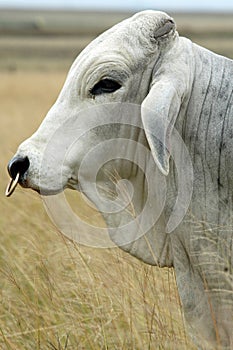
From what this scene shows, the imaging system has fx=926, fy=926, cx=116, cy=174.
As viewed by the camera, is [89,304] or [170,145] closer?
[170,145]

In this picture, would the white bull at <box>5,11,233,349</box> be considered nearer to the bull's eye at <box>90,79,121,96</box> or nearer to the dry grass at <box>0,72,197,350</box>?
the bull's eye at <box>90,79,121,96</box>

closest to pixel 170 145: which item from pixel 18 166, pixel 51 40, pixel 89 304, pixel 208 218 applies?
pixel 208 218

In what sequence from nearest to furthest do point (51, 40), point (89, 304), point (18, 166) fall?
1. point (18, 166)
2. point (89, 304)
3. point (51, 40)

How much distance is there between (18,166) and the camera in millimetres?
3145

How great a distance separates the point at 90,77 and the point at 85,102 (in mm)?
90

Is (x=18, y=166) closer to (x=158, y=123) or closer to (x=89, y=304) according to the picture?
(x=158, y=123)

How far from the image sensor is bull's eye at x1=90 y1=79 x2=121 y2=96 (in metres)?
3.20

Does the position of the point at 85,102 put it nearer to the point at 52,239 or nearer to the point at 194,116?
the point at 194,116

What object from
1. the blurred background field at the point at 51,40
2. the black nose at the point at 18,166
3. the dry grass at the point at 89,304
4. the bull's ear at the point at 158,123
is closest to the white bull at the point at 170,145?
the black nose at the point at 18,166

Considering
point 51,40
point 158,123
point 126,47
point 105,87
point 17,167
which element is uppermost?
point 51,40

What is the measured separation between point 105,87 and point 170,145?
307 millimetres

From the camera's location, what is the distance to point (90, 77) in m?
3.18

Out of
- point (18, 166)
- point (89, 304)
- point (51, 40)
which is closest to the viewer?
point (18, 166)

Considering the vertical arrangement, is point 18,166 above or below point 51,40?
below
